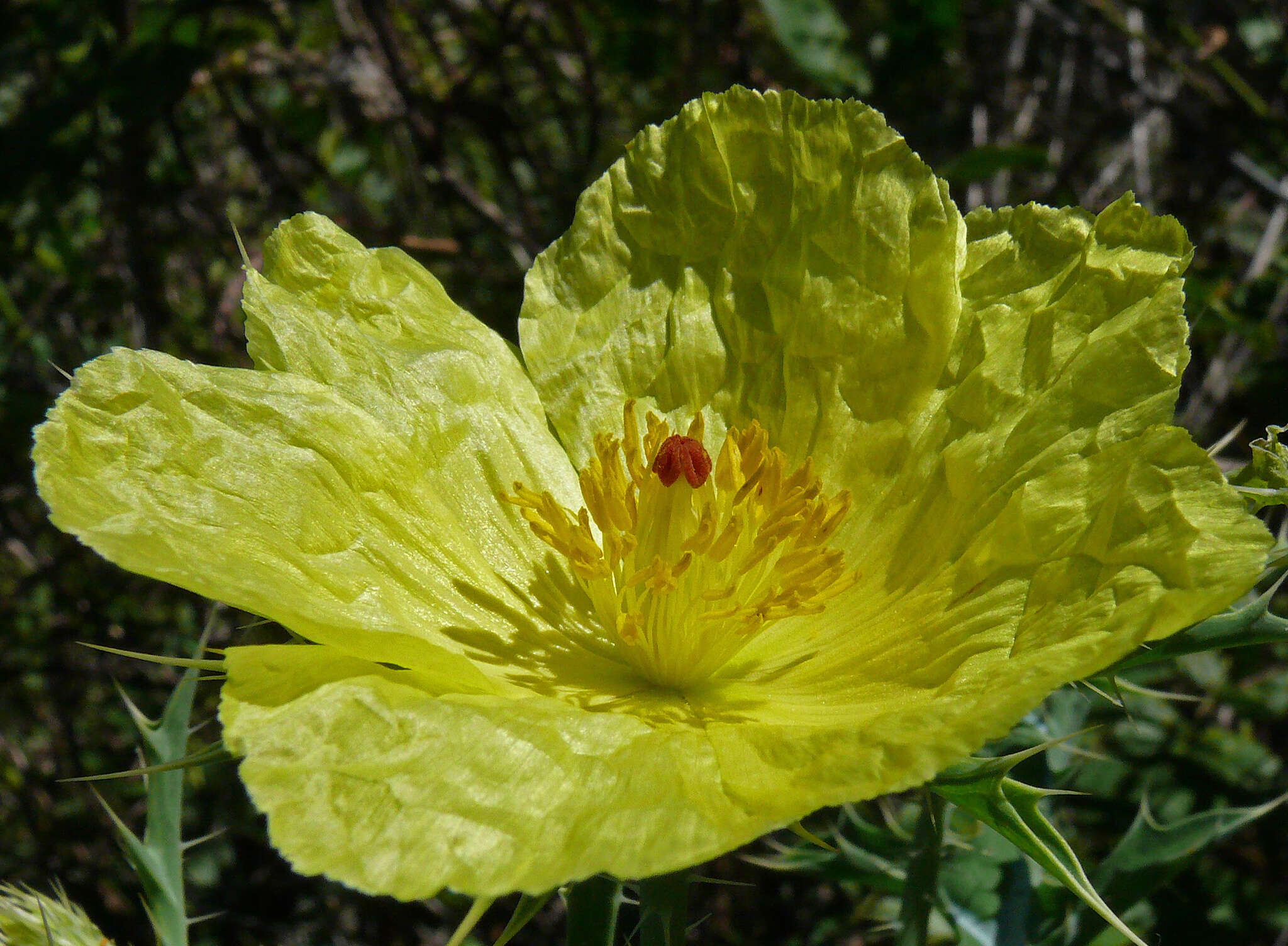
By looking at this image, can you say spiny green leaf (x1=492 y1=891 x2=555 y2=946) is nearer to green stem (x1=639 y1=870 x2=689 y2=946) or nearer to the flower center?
green stem (x1=639 y1=870 x2=689 y2=946)

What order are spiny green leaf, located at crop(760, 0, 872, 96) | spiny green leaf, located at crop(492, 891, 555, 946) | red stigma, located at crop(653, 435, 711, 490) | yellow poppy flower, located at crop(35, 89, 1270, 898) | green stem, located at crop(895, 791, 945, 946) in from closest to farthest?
spiny green leaf, located at crop(492, 891, 555, 946), yellow poppy flower, located at crop(35, 89, 1270, 898), green stem, located at crop(895, 791, 945, 946), red stigma, located at crop(653, 435, 711, 490), spiny green leaf, located at crop(760, 0, 872, 96)

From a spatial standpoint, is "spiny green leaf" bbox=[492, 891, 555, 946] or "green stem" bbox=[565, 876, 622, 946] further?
"green stem" bbox=[565, 876, 622, 946]

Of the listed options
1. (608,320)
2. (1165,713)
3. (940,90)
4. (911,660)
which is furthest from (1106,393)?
(940,90)

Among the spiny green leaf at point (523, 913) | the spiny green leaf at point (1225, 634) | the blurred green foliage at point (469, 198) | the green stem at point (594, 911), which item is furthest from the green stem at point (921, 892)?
the blurred green foliage at point (469, 198)

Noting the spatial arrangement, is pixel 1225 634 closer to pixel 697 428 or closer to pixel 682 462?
pixel 682 462

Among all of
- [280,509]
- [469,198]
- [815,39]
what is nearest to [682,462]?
[280,509]

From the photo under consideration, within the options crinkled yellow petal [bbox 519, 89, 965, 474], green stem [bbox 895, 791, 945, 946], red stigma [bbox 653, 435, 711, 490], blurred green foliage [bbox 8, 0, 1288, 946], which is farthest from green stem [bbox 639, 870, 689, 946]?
blurred green foliage [bbox 8, 0, 1288, 946]

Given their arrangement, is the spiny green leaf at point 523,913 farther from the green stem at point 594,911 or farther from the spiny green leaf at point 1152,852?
the spiny green leaf at point 1152,852
